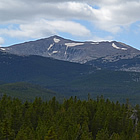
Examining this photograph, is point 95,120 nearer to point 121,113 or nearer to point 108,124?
point 108,124

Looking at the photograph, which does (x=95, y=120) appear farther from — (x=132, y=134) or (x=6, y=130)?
(x=6, y=130)

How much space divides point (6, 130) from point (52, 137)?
2574 centimetres

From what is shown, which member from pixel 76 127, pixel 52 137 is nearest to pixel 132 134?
pixel 76 127

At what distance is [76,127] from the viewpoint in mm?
139125

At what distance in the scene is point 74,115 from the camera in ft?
520

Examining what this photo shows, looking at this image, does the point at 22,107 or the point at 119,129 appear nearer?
the point at 119,129

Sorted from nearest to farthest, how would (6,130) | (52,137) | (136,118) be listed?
(52,137) → (6,130) → (136,118)

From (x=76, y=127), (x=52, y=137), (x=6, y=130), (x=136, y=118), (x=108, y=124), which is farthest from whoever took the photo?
(x=136, y=118)

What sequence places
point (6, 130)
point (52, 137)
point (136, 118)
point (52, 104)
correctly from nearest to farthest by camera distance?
point (52, 137) < point (6, 130) < point (136, 118) < point (52, 104)

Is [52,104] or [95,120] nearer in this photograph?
[95,120]

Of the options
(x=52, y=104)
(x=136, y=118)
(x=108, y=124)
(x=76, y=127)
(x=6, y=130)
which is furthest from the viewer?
(x=52, y=104)

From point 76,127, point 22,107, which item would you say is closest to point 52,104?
point 22,107

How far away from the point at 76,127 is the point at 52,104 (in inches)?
1994

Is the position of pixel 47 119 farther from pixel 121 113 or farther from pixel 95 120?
pixel 121 113
